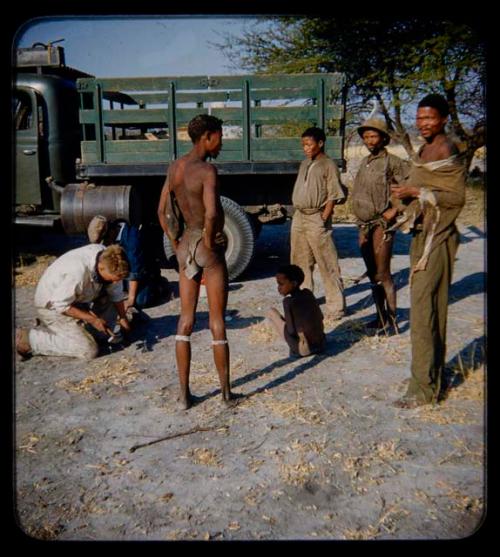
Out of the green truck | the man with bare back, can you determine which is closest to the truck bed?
the green truck

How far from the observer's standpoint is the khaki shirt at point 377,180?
529 cm

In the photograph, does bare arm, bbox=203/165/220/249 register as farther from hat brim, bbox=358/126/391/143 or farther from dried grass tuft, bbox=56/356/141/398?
hat brim, bbox=358/126/391/143

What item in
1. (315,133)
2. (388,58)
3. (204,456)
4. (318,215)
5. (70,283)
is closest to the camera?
(204,456)

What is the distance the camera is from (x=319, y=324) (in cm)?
477

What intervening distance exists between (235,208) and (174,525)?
4868 mm

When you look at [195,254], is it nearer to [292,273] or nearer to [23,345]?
[292,273]

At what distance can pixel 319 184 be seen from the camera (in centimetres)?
562

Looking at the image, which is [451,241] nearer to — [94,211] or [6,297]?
[6,297]

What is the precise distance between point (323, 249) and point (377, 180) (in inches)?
35.0

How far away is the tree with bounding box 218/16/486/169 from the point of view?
1293cm

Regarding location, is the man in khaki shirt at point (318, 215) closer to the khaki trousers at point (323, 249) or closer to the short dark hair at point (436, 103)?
the khaki trousers at point (323, 249)

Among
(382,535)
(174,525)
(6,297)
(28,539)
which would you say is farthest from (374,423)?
(6,297)

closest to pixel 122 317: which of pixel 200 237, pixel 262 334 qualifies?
pixel 262 334

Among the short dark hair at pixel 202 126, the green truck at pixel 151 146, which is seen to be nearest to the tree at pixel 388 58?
the green truck at pixel 151 146
